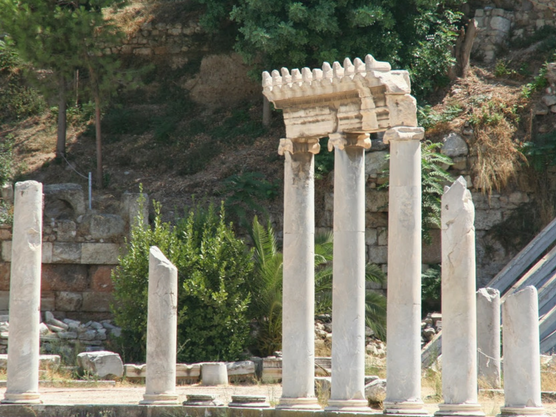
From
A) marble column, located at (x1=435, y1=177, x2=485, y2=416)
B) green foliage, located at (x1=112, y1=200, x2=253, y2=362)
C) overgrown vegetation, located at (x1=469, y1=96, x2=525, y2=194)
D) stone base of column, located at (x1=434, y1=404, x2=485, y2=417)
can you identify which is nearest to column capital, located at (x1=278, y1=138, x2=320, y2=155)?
marble column, located at (x1=435, y1=177, x2=485, y2=416)

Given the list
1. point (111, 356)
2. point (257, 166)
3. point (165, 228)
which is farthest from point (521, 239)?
point (111, 356)

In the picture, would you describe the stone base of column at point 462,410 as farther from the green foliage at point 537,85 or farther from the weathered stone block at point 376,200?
the green foliage at point 537,85

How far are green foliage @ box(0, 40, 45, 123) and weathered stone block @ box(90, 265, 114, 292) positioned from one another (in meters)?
9.96

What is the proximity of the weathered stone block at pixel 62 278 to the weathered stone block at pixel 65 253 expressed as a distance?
19 cm

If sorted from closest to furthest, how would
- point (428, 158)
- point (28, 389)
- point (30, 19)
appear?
point (28, 389) < point (428, 158) < point (30, 19)

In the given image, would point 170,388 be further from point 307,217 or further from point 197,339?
point 197,339

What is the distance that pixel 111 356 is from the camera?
20469mm

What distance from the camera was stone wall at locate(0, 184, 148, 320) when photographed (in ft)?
79.0

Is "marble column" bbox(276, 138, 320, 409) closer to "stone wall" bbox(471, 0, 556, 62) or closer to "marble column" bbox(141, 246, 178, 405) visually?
"marble column" bbox(141, 246, 178, 405)

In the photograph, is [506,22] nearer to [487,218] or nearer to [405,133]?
[487,218]

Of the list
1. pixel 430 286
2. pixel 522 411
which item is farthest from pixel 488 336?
pixel 430 286

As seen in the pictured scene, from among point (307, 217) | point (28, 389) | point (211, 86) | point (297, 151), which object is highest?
point (211, 86)

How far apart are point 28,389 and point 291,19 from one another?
1450cm

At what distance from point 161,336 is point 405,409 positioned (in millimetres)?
4232
